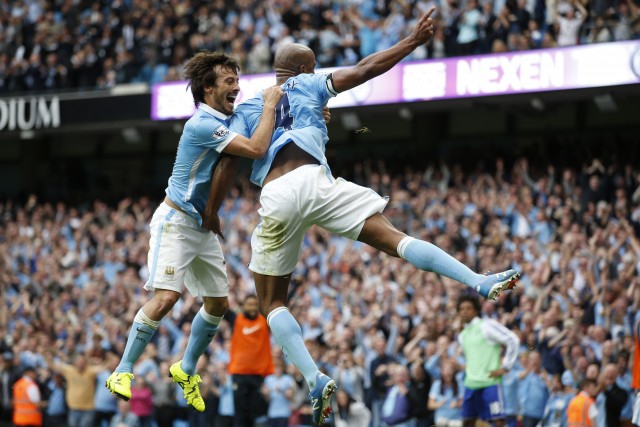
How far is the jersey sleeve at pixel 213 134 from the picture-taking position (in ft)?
26.3

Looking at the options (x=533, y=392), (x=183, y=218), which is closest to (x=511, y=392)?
(x=533, y=392)

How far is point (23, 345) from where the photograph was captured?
63.8 ft

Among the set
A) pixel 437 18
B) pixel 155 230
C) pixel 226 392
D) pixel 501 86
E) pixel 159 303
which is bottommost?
pixel 226 392

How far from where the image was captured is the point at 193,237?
8641 mm

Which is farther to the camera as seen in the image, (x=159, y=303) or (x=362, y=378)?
(x=362, y=378)

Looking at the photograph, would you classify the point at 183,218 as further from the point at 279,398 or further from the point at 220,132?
the point at 279,398

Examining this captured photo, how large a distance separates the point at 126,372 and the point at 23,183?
1971 cm

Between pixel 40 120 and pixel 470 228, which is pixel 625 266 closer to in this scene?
pixel 470 228

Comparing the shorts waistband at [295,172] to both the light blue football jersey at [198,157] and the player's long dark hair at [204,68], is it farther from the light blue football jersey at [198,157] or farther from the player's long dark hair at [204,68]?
the player's long dark hair at [204,68]

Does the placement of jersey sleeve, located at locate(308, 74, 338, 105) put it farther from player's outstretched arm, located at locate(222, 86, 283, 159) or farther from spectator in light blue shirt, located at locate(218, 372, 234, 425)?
spectator in light blue shirt, located at locate(218, 372, 234, 425)

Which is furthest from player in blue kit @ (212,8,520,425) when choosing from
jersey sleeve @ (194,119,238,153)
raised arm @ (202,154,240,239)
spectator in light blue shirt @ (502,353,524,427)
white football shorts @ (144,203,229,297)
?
spectator in light blue shirt @ (502,353,524,427)

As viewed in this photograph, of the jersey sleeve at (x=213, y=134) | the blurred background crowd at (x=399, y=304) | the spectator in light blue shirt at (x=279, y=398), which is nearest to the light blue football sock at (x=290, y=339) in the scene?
the jersey sleeve at (x=213, y=134)

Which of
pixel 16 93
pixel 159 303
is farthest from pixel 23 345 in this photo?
pixel 159 303

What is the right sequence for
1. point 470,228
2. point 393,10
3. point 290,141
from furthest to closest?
point 393,10, point 470,228, point 290,141
